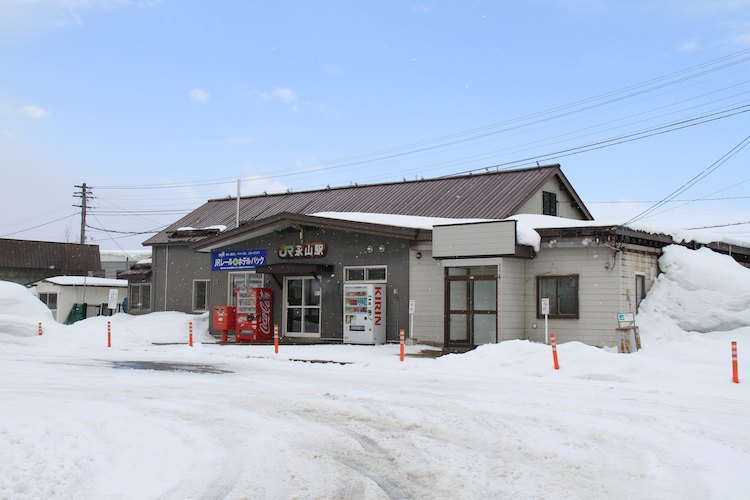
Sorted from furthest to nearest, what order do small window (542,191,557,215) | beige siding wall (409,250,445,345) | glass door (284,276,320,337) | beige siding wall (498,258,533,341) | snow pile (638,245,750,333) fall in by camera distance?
small window (542,191,557,215), glass door (284,276,320,337), beige siding wall (409,250,445,345), beige siding wall (498,258,533,341), snow pile (638,245,750,333)

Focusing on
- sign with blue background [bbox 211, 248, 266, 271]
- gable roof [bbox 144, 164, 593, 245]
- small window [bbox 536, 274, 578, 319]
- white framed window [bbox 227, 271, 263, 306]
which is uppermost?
gable roof [bbox 144, 164, 593, 245]

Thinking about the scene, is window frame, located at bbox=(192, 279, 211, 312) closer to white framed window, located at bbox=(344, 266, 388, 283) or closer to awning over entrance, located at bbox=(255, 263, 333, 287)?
awning over entrance, located at bbox=(255, 263, 333, 287)

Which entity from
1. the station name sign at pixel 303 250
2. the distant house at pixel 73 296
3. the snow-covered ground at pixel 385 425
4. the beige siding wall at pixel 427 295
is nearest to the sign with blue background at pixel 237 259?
the station name sign at pixel 303 250

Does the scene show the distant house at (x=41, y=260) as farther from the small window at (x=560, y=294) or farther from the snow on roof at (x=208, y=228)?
the small window at (x=560, y=294)

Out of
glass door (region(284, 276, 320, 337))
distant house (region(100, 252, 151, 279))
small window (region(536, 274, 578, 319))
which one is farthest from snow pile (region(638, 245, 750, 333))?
distant house (region(100, 252, 151, 279))

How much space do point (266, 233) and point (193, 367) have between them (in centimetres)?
1128

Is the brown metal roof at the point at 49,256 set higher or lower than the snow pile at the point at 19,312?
higher

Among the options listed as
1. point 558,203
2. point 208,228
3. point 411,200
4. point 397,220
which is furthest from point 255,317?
point 558,203

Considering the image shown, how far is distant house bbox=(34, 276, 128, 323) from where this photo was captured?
44594mm

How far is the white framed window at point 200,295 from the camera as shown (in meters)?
37.9

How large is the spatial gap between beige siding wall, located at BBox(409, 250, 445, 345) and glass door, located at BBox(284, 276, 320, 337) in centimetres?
453

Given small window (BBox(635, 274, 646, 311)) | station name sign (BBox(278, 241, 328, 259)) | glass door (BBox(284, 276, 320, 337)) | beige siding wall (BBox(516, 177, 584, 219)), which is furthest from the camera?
beige siding wall (BBox(516, 177, 584, 219))

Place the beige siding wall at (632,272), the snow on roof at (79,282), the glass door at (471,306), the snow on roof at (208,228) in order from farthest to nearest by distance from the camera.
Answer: the snow on roof at (79,282) → the snow on roof at (208,228) → the glass door at (471,306) → the beige siding wall at (632,272)

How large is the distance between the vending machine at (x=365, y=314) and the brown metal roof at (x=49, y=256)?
3657cm
